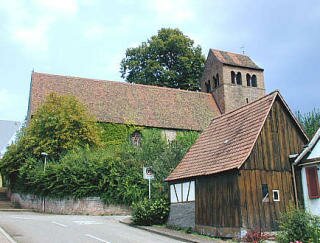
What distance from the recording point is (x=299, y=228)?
12.7 m

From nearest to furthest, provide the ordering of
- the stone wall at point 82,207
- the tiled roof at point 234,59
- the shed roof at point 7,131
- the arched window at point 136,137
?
the stone wall at point 82,207 < the arched window at point 136,137 < the tiled roof at point 234,59 < the shed roof at point 7,131

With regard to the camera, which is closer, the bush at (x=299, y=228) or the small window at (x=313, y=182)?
the bush at (x=299, y=228)

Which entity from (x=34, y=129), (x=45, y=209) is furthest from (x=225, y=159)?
(x=34, y=129)

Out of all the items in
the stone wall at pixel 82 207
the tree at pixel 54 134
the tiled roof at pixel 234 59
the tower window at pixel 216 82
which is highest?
the tiled roof at pixel 234 59

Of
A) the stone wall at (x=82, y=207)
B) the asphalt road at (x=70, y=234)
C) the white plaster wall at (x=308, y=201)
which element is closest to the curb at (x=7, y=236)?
the asphalt road at (x=70, y=234)

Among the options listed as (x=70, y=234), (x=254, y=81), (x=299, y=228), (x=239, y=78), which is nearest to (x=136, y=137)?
(x=239, y=78)

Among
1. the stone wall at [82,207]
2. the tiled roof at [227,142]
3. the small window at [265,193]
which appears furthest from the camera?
the stone wall at [82,207]

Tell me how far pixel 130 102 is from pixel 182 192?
21.4 metres

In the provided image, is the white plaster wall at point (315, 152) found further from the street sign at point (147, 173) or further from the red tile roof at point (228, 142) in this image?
the street sign at point (147, 173)

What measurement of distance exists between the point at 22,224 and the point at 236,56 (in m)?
34.0

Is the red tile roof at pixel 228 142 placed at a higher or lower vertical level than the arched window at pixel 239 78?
lower

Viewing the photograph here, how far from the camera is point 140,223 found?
2034 centimetres

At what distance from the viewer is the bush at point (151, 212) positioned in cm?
2030

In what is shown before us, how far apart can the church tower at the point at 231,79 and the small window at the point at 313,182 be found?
1029 inches
